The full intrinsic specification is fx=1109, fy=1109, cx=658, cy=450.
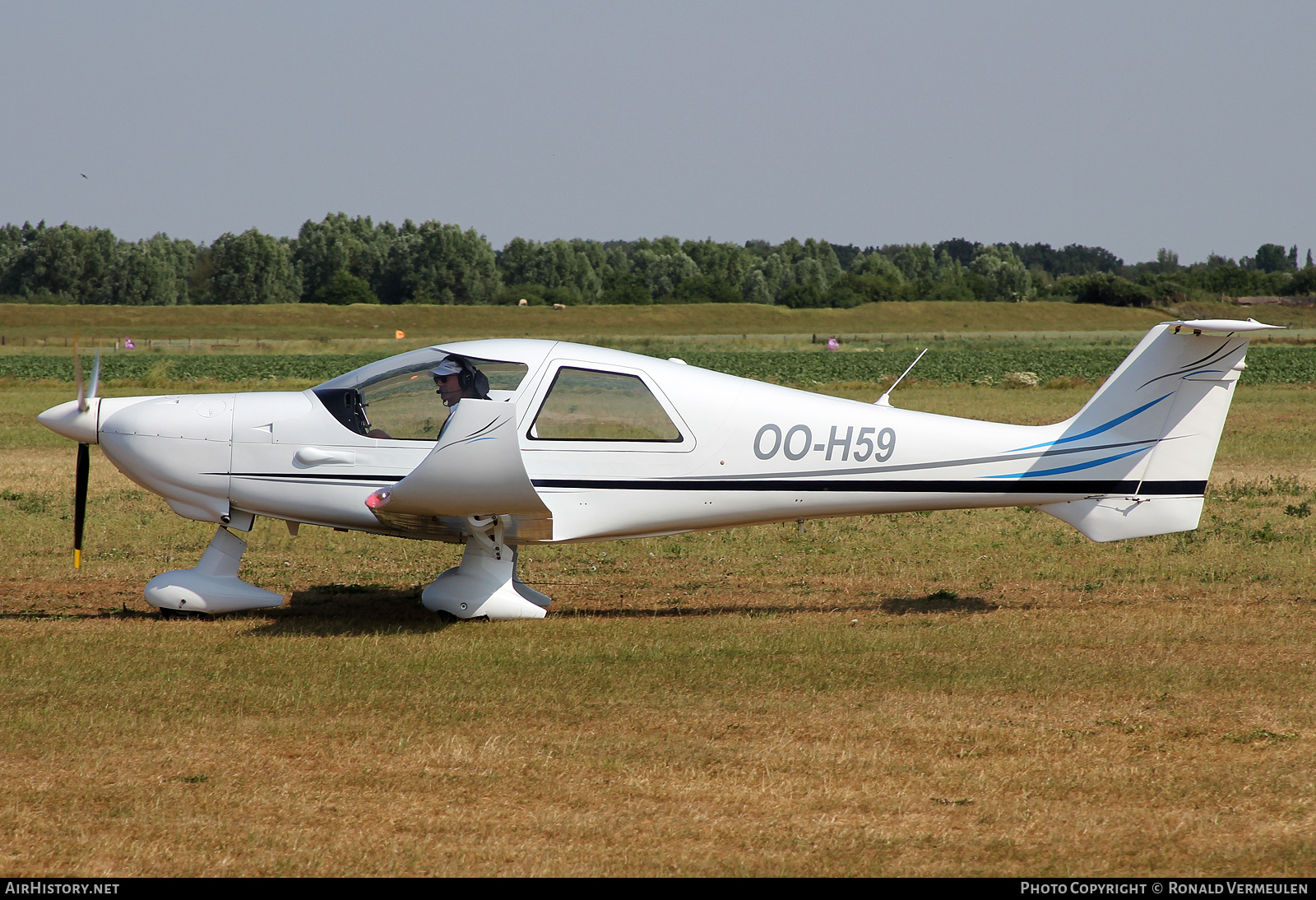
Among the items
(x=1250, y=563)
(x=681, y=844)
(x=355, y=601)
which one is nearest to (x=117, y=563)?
(x=355, y=601)

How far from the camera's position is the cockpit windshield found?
28.0 feet

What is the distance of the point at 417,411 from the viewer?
336 inches

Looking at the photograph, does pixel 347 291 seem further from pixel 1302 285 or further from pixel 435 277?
pixel 1302 285

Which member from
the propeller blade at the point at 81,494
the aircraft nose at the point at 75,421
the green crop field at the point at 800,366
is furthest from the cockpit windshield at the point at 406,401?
the green crop field at the point at 800,366

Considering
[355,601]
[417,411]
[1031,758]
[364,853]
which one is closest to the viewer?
[364,853]

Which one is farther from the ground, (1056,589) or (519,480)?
(519,480)

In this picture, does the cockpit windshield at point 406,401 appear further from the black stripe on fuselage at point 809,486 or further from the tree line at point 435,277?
the tree line at point 435,277

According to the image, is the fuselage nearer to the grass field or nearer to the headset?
the headset

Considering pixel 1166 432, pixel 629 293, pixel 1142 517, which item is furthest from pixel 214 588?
pixel 629 293

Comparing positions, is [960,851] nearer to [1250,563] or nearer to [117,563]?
[1250,563]

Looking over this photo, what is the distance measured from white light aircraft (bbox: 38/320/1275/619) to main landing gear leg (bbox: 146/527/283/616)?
0.6 inches

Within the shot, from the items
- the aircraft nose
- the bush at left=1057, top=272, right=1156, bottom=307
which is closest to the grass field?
the aircraft nose

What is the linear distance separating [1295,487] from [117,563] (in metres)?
14.4

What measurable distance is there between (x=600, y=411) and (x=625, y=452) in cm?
37
